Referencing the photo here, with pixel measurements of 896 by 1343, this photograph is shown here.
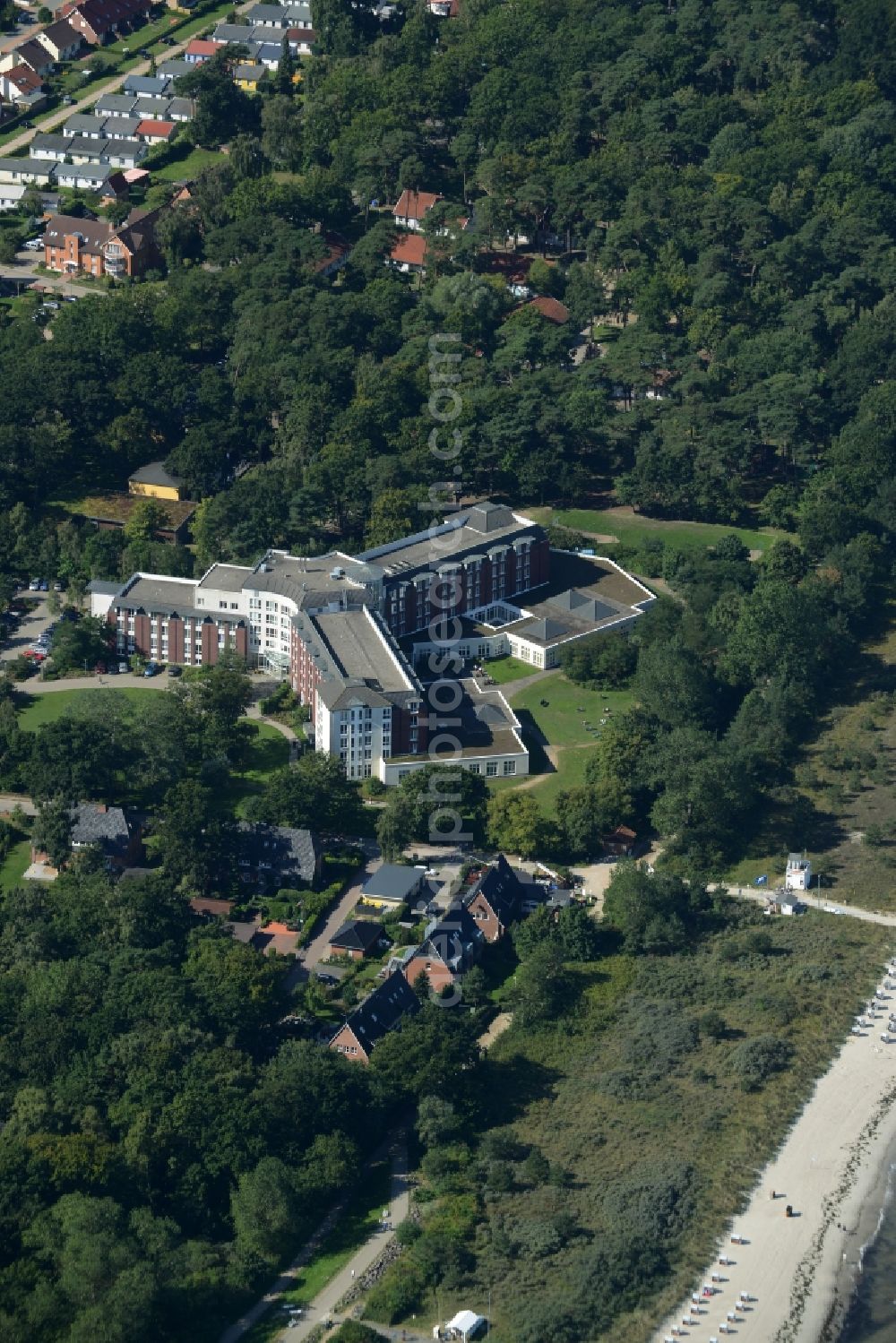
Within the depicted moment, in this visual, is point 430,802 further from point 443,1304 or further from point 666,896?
point 443,1304

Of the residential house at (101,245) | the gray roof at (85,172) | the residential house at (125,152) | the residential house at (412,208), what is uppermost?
the residential house at (125,152)

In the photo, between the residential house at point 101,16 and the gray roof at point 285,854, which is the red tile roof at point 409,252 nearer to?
the residential house at point 101,16

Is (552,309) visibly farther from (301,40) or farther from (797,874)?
(797,874)

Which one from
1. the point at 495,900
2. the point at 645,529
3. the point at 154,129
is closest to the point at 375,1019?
the point at 495,900

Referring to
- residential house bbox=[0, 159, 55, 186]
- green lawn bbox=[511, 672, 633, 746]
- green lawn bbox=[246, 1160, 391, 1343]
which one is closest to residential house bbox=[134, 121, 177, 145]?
residential house bbox=[0, 159, 55, 186]

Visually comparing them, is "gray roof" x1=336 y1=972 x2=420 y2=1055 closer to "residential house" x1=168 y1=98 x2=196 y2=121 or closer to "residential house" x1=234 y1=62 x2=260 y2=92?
"residential house" x1=168 y1=98 x2=196 y2=121

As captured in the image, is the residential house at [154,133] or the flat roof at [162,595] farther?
the residential house at [154,133]

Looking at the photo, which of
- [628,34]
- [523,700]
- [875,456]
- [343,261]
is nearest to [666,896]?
[523,700]

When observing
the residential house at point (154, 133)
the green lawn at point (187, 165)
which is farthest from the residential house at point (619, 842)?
the residential house at point (154, 133)
